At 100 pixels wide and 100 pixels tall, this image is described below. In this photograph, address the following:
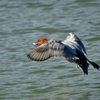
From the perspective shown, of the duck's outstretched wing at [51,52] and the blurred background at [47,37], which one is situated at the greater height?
the duck's outstretched wing at [51,52]

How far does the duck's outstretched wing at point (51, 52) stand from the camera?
766cm

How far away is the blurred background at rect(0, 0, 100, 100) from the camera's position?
26.1 ft

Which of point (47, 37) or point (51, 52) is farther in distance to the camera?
point (47, 37)

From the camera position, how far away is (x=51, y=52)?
7.68m

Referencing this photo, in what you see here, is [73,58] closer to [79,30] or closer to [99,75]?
[99,75]

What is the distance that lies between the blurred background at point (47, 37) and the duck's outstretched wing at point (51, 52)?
764mm

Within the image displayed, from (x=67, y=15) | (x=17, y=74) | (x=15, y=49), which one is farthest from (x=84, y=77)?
(x=67, y=15)

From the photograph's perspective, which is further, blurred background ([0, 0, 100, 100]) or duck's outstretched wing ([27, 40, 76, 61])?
blurred background ([0, 0, 100, 100])

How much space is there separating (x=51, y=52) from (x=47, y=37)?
3.97m

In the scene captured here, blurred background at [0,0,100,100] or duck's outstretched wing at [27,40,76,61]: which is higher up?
duck's outstretched wing at [27,40,76,61]

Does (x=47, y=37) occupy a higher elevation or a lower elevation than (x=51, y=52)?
lower

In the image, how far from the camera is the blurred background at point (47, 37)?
7.96 metres

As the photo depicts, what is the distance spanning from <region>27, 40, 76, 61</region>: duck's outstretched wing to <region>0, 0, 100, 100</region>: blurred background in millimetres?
764

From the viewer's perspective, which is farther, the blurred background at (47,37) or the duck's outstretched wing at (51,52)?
the blurred background at (47,37)
